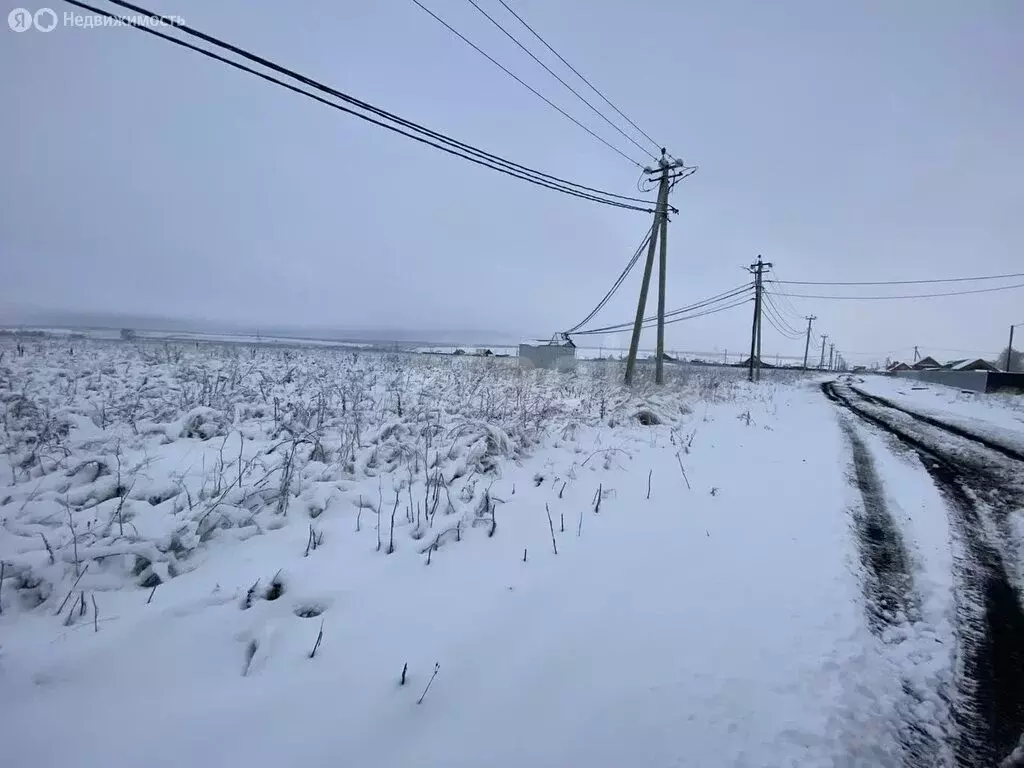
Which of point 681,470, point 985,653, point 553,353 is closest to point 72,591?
point 985,653

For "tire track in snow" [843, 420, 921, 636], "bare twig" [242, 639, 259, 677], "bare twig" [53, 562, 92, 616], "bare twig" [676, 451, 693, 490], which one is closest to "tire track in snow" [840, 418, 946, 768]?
"tire track in snow" [843, 420, 921, 636]

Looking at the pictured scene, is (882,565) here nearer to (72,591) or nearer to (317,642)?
(317,642)

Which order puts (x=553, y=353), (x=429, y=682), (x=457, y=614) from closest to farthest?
(x=429, y=682) < (x=457, y=614) < (x=553, y=353)

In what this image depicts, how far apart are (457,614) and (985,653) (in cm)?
291

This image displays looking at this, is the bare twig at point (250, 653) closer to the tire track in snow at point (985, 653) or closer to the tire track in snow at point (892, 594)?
the tire track in snow at point (892, 594)

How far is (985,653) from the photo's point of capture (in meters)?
2.16

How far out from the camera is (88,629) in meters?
1.96

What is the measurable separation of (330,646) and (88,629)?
1168 millimetres

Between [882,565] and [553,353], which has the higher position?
[553,353]

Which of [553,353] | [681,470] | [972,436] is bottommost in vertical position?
[681,470]

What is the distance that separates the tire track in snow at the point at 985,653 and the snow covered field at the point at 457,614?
0.06 ft

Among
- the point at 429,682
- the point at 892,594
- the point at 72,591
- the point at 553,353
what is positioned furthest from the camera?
the point at 553,353

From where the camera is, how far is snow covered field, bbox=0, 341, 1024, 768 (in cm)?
163

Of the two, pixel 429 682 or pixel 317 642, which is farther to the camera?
pixel 317 642
